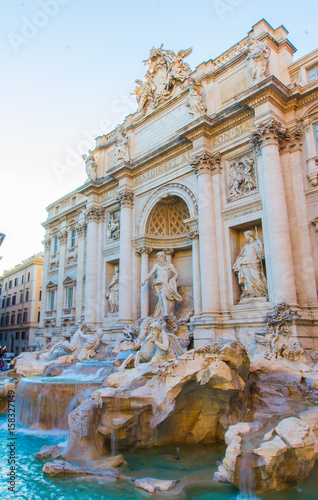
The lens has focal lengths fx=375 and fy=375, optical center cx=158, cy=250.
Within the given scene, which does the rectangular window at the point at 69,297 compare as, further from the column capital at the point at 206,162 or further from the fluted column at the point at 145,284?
the column capital at the point at 206,162

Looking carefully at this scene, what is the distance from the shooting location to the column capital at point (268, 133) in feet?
42.8

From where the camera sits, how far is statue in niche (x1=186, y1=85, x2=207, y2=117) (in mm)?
15680

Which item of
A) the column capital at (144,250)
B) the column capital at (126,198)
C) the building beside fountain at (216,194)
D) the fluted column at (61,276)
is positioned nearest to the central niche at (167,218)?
the building beside fountain at (216,194)

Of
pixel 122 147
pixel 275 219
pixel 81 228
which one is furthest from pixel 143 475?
pixel 81 228

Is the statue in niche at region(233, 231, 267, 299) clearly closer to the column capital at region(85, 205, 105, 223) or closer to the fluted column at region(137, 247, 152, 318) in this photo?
the fluted column at region(137, 247, 152, 318)

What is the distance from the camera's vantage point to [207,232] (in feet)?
47.5

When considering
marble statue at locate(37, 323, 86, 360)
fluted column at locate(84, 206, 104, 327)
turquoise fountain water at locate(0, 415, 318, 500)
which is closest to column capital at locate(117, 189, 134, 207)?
fluted column at locate(84, 206, 104, 327)

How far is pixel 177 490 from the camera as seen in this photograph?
5.83 m

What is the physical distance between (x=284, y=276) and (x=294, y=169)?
4024 millimetres

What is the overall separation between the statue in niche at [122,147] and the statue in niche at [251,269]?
330 inches

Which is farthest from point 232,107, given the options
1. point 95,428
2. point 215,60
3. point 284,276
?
point 95,428

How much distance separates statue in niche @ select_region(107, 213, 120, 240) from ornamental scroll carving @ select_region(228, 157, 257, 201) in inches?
292

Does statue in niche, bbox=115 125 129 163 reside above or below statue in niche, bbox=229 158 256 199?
above

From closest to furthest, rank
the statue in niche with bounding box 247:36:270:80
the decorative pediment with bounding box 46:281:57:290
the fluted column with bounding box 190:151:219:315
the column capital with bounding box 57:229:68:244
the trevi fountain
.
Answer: the trevi fountain, the statue in niche with bounding box 247:36:270:80, the fluted column with bounding box 190:151:219:315, the decorative pediment with bounding box 46:281:57:290, the column capital with bounding box 57:229:68:244
